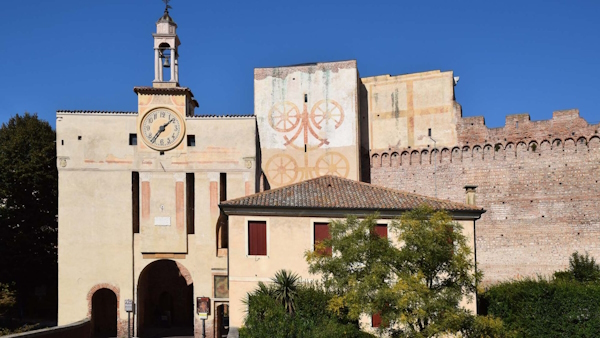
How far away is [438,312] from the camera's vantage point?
59.3 ft

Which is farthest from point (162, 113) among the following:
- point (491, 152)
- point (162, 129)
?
point (491, 152)

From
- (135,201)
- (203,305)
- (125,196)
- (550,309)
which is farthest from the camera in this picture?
(135,201)

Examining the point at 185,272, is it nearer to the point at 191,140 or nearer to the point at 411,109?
the point at 191,140

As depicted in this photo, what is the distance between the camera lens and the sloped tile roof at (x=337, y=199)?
2442 cm

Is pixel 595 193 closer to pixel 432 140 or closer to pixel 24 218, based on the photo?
pixel 432 140

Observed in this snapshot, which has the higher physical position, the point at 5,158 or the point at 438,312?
the point at 5,158

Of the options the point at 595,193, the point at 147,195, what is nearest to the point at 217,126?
the point at 147,195

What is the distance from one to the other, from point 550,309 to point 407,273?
9678mm

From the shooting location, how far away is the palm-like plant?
21.4m

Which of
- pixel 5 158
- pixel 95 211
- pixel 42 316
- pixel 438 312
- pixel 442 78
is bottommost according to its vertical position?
pixel 42 316

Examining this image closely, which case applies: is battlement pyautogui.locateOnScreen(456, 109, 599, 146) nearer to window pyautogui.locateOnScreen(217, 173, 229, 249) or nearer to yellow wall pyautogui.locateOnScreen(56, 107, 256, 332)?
yellow wall pyautogui.locateOnScreen(56, 107, 256, 332)

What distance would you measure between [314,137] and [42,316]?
775 inches

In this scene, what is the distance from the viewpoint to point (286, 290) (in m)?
21.7

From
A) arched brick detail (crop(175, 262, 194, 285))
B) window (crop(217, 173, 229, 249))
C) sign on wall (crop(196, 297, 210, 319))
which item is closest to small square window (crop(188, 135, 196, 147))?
window (crop(217, 173, 229, 249))
